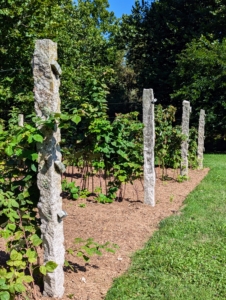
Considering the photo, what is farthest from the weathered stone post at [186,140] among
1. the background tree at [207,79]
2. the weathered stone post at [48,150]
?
the weathered stone post at [48,150]

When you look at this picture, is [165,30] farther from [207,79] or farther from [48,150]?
[48,150]

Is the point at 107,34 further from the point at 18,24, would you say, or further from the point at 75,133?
the point at 75,133

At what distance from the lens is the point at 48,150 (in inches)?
101

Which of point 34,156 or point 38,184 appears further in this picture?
point 38,184

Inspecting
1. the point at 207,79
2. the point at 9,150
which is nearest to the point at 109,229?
the point at 9,150

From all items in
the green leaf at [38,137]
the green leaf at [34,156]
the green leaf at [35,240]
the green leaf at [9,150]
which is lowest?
the green leaf at [35,240]

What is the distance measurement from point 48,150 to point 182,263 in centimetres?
A: 192

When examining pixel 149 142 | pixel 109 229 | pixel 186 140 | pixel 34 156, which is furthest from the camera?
pixel 186 140

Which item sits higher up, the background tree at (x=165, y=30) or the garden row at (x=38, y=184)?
the background tree at (x=165, y=30)

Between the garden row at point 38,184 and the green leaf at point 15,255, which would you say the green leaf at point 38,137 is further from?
the green leaf at point 15,255

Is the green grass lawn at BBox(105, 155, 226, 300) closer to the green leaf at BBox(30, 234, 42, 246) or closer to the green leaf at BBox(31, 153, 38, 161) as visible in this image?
the green leaf at BBox(30, 234, 42, 246)

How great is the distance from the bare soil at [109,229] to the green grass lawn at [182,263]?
0.14 metres

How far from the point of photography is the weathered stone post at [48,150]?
255 centimetres

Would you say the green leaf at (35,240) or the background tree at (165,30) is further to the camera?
the background tree at (165,30)
